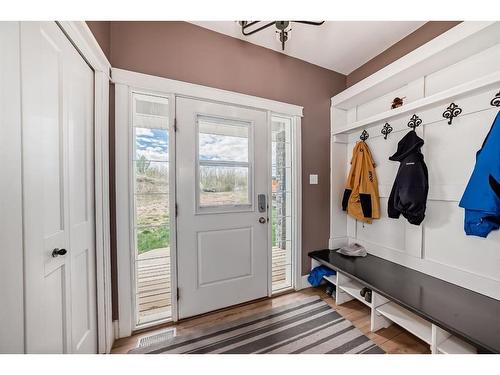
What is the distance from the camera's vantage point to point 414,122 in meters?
1.68

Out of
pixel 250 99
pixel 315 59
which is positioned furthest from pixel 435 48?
pixel 250 99

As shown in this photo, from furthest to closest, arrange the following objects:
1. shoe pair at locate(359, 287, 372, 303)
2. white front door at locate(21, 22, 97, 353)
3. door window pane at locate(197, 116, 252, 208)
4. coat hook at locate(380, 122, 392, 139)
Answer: coat hook at locate(380, 122, 392, 139) < door window pane at locate(197, 116, 252, 208) < shoe pair at locate(359, 287, 372, 303) < white front door at locate(21, 22, 97, 353)

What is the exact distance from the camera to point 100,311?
1295 millimetres

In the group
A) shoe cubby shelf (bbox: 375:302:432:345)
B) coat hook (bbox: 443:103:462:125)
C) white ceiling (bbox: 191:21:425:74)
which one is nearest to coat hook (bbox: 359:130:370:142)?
coat hook (bbox: 443:103:462:125)

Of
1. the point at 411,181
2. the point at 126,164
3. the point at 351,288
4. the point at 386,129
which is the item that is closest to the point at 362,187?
the point at 411,181

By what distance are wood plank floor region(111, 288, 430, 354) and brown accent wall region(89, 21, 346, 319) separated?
11.3 inches

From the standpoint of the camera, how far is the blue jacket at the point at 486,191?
114cm

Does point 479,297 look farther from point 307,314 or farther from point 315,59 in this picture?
point 315,59

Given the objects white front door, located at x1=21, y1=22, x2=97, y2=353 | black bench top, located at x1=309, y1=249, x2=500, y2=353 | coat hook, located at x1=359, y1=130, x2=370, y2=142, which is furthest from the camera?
coat hook, located at x1=359, y1=130, x2=370, y2=142

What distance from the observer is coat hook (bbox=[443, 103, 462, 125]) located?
1426 mm

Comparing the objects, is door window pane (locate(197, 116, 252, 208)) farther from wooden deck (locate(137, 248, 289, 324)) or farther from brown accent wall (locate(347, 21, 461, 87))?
brown accent wall (locate(347, 21, 461, 87))

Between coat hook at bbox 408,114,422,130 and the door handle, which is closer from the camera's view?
the door handle

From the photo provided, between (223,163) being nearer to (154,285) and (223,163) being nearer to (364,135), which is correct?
(154,285)

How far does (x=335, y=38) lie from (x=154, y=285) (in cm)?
296
